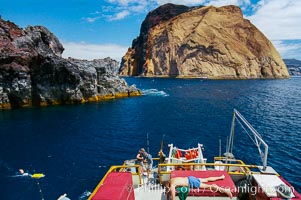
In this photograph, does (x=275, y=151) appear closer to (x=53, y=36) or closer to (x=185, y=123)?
(x=185, y=123)

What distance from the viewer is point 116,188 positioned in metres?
11.3

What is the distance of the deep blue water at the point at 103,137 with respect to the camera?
27.5m

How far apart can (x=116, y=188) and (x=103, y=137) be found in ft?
110

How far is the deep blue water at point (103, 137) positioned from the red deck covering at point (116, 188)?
43.1 ft

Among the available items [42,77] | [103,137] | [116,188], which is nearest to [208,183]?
[116,188]

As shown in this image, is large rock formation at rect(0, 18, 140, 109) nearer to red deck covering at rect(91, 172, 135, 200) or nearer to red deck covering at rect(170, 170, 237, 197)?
red deck covering at rect(91, 172, 135, 200)

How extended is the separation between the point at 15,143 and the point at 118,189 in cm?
3568

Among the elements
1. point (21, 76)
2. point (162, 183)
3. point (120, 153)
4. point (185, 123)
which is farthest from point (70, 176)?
point (21, 76)

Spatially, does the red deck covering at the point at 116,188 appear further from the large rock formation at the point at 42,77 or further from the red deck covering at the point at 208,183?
the large rock formation at the point at 42,77

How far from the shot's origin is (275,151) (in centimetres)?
3628

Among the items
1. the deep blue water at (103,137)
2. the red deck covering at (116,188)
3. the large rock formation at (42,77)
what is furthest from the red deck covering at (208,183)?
the large rock formation at (42,77)

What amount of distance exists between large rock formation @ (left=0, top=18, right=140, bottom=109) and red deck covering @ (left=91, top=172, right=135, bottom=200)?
68779 mm

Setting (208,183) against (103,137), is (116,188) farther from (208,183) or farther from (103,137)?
(103,137)

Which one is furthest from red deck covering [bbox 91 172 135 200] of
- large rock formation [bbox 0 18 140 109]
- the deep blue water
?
large rock formation [bbox 0 18 140 109]
